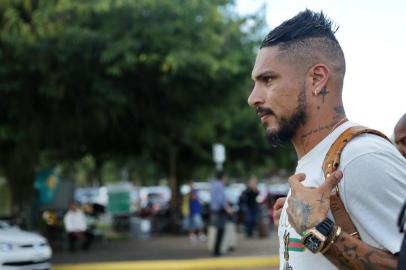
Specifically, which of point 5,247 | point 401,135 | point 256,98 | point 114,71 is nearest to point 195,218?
point 114,71

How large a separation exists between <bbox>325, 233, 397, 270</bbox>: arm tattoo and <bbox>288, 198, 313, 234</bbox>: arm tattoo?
0.31 ft

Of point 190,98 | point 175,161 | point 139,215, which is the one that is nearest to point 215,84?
point 190,98

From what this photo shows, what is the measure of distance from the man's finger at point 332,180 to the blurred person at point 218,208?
12.2m

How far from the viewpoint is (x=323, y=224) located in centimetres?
176

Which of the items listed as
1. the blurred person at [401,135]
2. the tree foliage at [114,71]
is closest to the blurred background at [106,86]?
the tree foliage at [114,71]

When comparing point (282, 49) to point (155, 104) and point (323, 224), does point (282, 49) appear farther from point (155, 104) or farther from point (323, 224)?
point (155, 104)

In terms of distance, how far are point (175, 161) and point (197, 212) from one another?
633 centimetres

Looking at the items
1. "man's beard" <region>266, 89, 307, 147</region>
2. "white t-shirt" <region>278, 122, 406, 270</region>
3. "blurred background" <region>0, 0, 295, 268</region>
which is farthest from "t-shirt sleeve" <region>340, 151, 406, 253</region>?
"blurred background" <region>0, 0, 295, 268</region>

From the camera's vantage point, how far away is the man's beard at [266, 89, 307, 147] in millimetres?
2010

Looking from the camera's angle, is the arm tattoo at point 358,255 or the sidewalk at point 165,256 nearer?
the arm tattoo at point 358,255

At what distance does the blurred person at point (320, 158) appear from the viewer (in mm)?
1718

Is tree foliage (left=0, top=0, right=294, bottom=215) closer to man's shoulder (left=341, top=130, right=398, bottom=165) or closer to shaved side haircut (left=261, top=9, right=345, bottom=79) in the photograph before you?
shaved side haircut (left=261, top=9, right=345, bottom=79)

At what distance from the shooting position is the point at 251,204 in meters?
19.9

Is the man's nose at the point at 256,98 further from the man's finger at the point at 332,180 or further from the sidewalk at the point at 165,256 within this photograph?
the sidewalk at the point at 165,256
